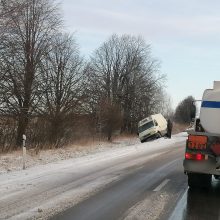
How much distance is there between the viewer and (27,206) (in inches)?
355

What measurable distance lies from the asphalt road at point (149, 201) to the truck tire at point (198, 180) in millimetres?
184

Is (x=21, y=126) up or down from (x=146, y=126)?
Result: down

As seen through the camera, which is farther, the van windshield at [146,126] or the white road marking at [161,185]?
the van windshield at [146,126]

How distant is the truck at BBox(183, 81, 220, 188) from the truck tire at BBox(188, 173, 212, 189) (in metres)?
0.26

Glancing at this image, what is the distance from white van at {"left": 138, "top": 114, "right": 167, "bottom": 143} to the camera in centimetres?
4594

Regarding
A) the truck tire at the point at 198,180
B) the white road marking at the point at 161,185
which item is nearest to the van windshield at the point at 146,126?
the white road marking at the point at 161,185

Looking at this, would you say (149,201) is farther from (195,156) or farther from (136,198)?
(195,156)

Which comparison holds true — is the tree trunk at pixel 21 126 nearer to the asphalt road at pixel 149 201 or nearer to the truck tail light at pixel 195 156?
the asphalt road at pixel 149 201

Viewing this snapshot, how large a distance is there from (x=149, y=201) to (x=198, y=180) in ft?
7.22

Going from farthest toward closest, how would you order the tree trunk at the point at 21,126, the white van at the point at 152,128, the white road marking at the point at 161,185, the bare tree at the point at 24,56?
the white van at the point at 152,128 → the tree trunk at the point at 21,126 → the bare tree at the point at 24,56 → the white road marking at the point at 161,185

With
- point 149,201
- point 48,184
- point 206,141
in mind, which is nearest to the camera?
point 149,201

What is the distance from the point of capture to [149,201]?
971 cm

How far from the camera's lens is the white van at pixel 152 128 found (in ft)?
151

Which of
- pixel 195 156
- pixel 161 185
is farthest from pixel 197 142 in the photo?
pixel 161 185
